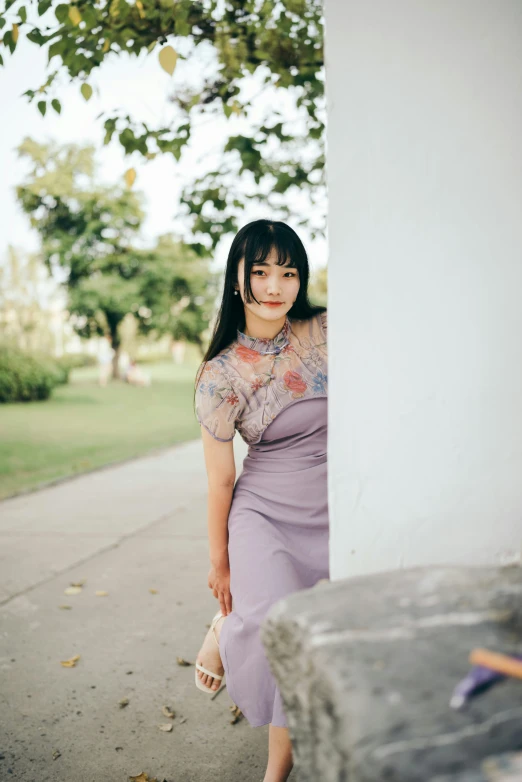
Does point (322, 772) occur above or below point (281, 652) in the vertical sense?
below

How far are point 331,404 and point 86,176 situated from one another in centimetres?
3448

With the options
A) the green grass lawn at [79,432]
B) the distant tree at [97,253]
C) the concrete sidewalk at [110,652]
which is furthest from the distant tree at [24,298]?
the concrete sidewalk at [110,652]

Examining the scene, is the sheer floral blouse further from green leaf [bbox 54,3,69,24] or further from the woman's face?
green leaf [bbox 54,3,69,24]

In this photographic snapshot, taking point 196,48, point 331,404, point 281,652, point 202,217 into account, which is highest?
point 196,48

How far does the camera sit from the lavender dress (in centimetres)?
221

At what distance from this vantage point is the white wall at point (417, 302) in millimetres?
1609

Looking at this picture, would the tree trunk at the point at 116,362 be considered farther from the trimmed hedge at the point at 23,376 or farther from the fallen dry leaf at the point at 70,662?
the fallen dry leaf at the point at 70,662

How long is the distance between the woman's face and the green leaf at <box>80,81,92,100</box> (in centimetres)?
160

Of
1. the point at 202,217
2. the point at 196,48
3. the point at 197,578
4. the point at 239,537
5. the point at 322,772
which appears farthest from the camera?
the point at 202,217

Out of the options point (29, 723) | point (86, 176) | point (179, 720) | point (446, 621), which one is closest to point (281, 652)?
A: point (446, 621)

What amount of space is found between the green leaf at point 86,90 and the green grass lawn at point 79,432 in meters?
4.97

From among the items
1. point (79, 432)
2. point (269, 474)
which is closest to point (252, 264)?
point (269, 474)

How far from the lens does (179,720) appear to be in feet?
9.34

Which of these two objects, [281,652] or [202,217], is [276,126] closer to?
[202,217]
